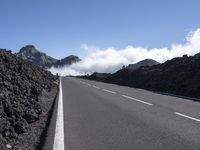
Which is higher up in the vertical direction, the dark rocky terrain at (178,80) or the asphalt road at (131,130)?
the dark rocky terrain at (178,80)

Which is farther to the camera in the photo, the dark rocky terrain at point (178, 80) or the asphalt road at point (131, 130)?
the dark rocky terrain at point (178, 80)

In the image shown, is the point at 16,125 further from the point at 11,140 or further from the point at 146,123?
the point at 146,123

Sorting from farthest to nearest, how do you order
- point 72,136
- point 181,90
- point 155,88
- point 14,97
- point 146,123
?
point 155,88 → point 181,90 → point 14,97 → point 146,123 → point 72,136

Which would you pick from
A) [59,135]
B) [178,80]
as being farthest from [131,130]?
[178,80]

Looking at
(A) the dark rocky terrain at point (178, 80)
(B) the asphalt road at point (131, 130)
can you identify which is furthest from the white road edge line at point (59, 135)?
(A) the dark rocky terrain at point (178, 80)

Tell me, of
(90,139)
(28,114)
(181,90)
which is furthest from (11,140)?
(181,90)

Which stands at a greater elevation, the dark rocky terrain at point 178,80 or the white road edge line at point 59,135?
the dark rocky terrain at point 178,80

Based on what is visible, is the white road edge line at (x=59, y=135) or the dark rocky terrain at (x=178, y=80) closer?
the white road edge line at (x=59, y=135)

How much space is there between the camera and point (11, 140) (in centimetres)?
755

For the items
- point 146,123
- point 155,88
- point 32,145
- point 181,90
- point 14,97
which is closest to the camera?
point 32,145

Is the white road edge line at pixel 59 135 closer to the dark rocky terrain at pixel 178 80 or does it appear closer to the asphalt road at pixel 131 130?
the asphalt road at pixel 131 130

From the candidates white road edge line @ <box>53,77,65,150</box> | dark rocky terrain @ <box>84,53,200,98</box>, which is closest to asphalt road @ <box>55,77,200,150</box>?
white road edge line @ <box>53,77,65,150</box>

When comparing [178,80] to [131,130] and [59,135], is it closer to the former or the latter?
[131,130]

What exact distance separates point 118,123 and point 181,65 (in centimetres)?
2938
